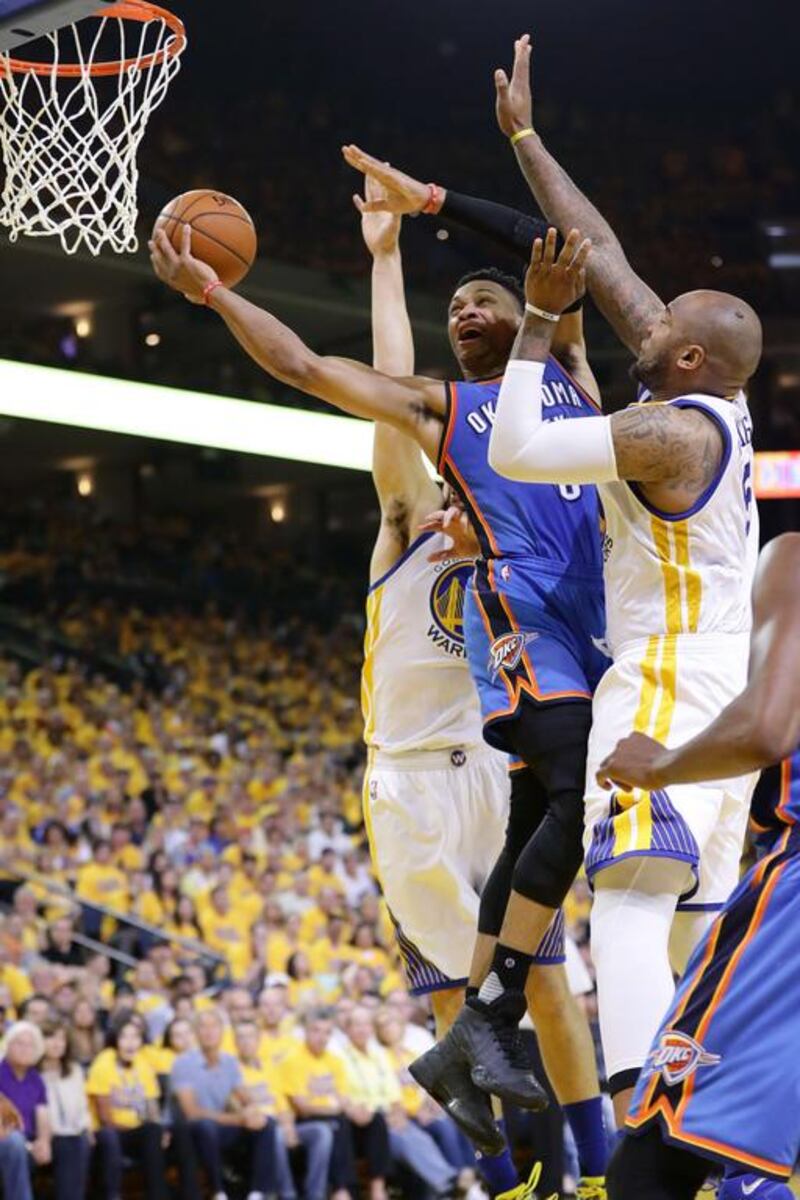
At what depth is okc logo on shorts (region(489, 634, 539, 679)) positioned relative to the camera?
15.3ft

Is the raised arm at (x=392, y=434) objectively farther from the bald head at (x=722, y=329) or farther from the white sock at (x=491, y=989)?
the white sock at (x=491, y=989)

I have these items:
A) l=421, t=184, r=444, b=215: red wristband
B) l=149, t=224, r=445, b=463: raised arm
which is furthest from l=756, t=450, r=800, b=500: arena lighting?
l=149, t=224, r=445, b=463: raised arm

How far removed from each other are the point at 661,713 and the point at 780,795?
2.67ft

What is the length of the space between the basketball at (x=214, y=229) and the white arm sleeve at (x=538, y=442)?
4.17ft

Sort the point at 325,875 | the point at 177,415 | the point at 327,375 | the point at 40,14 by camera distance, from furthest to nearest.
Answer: the point at 177,415 → the point at 325,875 → the point at 40,14 → the point at 327,375

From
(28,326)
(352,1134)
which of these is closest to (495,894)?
(352,1134)

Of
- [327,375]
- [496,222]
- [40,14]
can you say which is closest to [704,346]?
[327,375]

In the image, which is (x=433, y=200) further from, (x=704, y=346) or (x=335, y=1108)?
(x=335, y=1108)

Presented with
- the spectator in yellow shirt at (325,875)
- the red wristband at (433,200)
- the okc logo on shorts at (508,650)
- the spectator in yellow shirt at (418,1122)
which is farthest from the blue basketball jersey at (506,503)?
the spectator in yellow shirt at (325,875)

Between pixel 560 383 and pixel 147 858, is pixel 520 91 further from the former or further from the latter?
pixel 147 858

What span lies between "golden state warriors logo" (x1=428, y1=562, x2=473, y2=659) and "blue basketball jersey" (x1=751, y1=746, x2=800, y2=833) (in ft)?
7.35

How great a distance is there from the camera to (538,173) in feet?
16.8

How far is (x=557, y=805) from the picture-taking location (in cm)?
449

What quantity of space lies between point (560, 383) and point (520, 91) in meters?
0.94
